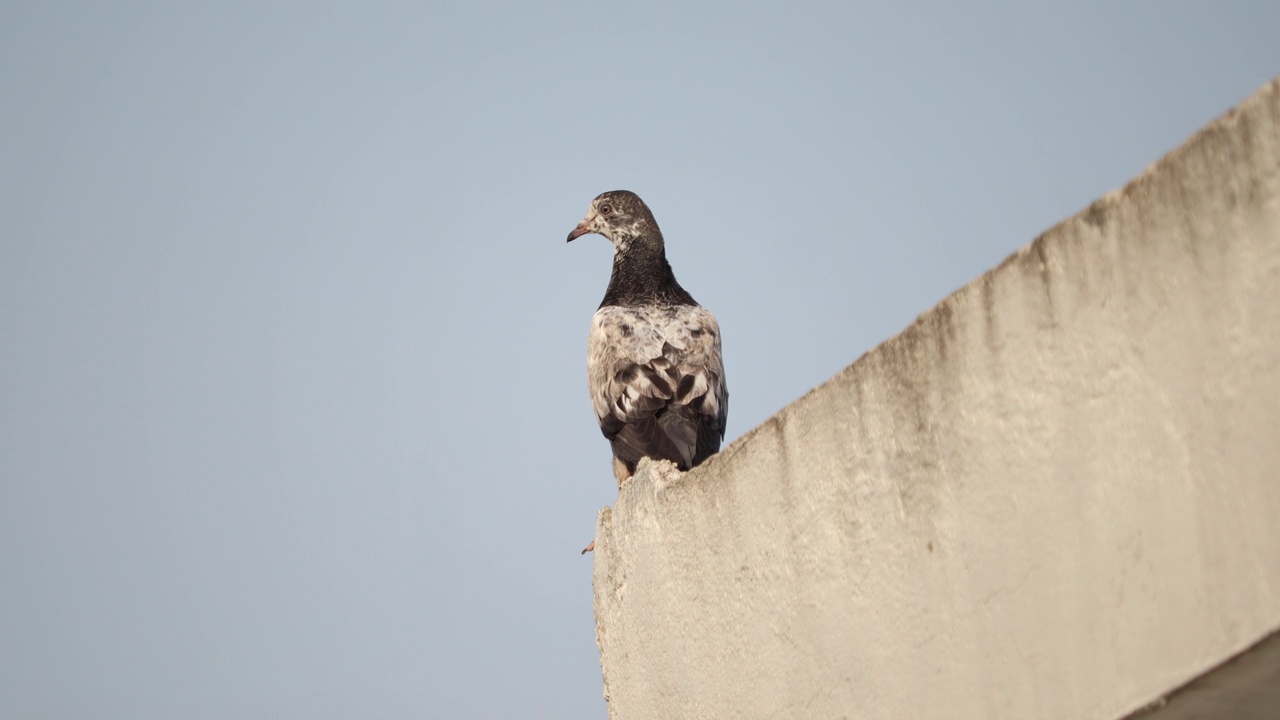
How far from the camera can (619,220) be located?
9.59 meters

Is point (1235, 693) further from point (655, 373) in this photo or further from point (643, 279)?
point (643, 279)

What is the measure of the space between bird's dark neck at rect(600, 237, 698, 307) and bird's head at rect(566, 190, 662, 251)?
2.5 inches

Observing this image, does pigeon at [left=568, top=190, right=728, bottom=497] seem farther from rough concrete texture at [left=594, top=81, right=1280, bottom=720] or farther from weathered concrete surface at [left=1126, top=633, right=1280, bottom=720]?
weathered concrete surface at [left=1126, top=633, right=1280, bottom=720]

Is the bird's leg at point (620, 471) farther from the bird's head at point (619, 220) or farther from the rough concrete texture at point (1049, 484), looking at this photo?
the rough concrete texture at point (1049, 484)

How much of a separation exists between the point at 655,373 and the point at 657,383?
0.31 feet

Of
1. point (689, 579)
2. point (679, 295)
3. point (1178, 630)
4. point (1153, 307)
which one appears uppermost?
point (679, 295)

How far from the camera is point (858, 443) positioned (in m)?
4.07

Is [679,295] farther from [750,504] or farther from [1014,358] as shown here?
[1014,358]

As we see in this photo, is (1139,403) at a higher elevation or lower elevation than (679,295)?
lower

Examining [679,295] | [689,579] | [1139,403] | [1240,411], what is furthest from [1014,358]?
[679,295]

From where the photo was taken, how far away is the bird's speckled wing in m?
7.45

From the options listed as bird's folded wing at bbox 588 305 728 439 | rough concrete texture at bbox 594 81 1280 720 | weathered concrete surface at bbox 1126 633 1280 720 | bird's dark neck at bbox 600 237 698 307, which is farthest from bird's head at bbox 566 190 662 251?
weathered concrete surface at bbox 1126 633 1280 720

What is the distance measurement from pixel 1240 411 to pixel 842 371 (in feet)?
4.56

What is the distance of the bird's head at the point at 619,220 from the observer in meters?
9.49
